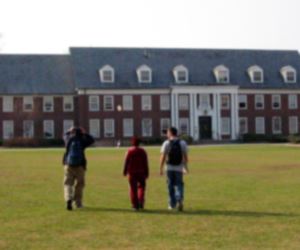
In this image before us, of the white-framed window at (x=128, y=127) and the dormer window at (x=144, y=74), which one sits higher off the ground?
the dormer window at (x=144, y=74)

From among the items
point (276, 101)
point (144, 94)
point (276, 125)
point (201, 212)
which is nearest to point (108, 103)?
point (144, 94)

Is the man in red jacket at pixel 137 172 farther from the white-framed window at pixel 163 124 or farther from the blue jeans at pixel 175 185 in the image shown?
the white-framed window at pixel 163 124

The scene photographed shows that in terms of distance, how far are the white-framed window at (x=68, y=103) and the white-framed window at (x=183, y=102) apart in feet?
35.5

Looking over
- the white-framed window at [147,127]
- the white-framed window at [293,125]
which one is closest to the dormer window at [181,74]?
the white-framed window at [147,127]

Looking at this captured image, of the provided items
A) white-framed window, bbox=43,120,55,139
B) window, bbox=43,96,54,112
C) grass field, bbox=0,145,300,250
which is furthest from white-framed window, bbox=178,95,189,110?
Result: grass field, bbox=0,145,300,250

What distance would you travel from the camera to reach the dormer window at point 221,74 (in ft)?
253

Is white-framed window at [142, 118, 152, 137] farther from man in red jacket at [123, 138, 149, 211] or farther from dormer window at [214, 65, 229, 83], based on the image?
man in red jacket at [123, 138, 149, 211]

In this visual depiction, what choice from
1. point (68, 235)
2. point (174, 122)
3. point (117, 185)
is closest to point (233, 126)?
point (174, 122)

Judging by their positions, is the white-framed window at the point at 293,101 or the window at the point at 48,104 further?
the white-framed window at the point at 293,101

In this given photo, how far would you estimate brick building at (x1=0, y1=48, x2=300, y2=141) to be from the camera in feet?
245

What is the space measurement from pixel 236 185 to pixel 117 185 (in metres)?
3.68

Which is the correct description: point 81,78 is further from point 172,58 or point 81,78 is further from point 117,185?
point 117,185

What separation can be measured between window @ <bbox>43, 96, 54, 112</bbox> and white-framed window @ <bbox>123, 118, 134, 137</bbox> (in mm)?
7481

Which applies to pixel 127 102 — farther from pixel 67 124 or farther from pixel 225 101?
pixel 225 101
